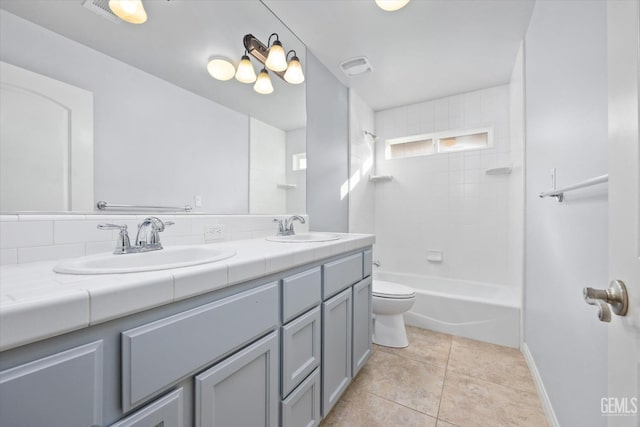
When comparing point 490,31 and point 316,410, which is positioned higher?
point 490,31

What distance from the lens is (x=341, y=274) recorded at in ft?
4.56

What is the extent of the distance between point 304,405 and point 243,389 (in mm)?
424

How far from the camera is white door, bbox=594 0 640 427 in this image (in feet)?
1.48

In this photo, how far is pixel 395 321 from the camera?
2113mm

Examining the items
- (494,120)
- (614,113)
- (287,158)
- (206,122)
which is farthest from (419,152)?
(614,113)

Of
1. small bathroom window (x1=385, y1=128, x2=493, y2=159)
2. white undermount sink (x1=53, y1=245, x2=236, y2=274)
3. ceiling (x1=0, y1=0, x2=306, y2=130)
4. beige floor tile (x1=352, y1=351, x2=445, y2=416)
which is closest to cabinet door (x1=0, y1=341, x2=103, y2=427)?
white undermount sink (x1=53, y1=245, x2=236, y2=274)

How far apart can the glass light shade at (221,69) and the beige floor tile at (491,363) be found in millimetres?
2347

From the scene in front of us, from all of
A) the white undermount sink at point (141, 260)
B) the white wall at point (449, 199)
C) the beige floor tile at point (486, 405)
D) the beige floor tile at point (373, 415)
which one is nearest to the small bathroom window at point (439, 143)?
the white wall at point (449, 199)

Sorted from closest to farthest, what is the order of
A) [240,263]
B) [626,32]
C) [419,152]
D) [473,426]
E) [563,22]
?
1. [626,32]
2. [240,263]
3. [563,22]
4. [473,426]
5. [419,152]

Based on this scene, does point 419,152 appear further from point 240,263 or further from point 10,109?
point 10,109

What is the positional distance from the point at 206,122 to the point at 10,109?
0.70 meters

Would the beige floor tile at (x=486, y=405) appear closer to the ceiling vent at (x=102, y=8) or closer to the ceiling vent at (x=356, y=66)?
the ceiling vent at (x=102, y=8)

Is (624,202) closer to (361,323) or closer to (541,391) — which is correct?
(361,323)

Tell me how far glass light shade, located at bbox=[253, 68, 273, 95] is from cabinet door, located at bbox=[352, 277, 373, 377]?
1361 millimetres
